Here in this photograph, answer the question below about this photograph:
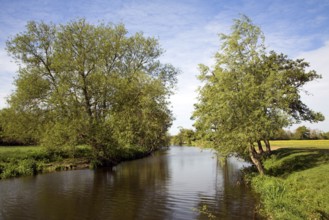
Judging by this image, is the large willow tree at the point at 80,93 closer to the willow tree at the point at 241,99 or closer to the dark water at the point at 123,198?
the dark water at the point at 123,198

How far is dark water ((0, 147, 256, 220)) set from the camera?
1681 centimetres

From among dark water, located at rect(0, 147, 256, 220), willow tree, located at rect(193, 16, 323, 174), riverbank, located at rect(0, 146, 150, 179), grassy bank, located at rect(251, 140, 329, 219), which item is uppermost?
willow tree, located at rect(193, 16, 323, 174)

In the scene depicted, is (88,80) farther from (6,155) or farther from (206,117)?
(206,117)

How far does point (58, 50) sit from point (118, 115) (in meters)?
12.2

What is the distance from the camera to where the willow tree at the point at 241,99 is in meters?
22.5

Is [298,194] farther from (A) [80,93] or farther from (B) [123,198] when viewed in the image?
(A) [80,93]

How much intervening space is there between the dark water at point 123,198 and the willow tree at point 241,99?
4.57m

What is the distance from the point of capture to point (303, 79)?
35094 mm

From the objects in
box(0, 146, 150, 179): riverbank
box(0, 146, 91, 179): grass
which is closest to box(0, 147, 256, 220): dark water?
box(0, 146, 91, 179): grass

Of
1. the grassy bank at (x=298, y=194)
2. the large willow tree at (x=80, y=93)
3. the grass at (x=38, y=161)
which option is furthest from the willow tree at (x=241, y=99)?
the grass at (x=38, y=161)

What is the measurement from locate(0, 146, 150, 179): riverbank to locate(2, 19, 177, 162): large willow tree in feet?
7.84

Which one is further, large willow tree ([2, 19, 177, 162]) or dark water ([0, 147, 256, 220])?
large willow tree ([2, 19, 177, 162])

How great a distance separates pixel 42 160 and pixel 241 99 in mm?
28272

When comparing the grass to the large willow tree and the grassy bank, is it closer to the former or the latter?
the large willow tree
